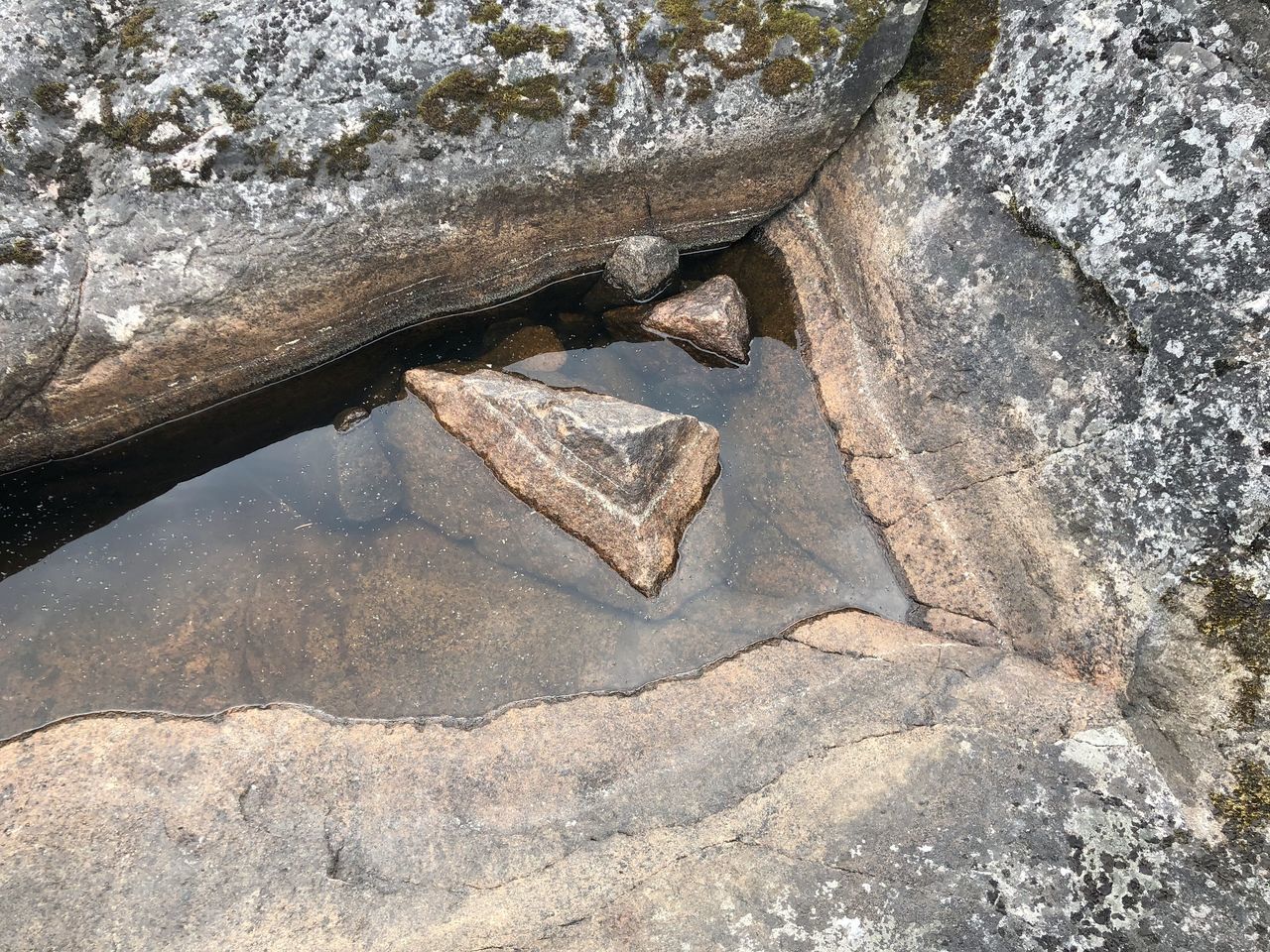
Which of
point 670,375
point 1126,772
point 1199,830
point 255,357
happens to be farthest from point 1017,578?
point 255,357

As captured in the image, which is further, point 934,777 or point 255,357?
point 255,357

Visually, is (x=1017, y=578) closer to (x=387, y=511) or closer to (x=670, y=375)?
(x=670, y=375)

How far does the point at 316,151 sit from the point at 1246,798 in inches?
175

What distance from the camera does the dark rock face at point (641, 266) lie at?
4000 millimetres

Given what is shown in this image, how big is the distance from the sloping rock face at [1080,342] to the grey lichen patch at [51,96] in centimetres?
359

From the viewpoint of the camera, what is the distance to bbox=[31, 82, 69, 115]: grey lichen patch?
9.84ft

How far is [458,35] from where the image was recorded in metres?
3.25

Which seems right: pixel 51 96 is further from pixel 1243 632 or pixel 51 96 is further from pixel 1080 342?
pixel 1243 632

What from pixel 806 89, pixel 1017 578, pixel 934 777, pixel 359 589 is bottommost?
pixel 359 589

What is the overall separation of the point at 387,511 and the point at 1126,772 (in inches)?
134

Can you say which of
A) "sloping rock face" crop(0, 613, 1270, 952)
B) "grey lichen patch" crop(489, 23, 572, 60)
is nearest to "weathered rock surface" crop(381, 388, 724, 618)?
"sloping rock face" crop(0, 613, 1270, 952)

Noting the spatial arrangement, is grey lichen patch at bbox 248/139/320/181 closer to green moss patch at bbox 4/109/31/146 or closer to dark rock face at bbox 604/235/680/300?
green moss patch at bbox 4/109/31/146

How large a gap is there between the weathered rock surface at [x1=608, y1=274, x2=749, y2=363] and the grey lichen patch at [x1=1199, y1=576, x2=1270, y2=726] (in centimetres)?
240

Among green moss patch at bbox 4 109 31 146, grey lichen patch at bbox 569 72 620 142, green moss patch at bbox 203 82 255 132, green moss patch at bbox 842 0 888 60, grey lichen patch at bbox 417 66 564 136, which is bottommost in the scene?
green moss patch at bbox 4 109 31 146
